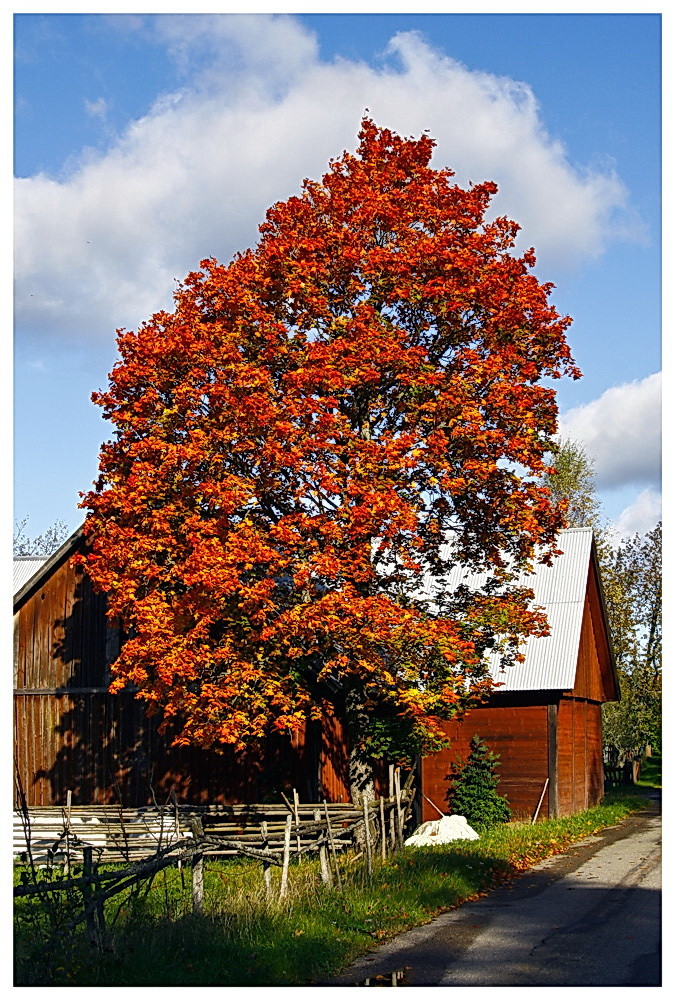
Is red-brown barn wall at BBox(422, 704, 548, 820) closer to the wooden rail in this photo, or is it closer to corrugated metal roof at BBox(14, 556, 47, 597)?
the wooden rail

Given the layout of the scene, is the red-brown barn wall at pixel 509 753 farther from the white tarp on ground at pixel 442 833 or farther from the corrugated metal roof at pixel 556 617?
the white tarp on ground at pixel 442 833

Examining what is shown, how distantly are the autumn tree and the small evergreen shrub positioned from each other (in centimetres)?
762

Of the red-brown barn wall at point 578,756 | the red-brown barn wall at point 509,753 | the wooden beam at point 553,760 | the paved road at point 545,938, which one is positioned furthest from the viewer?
the red-brown barn wall at point 578,756

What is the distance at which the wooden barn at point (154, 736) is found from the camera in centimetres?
2584

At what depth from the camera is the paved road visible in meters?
12.0

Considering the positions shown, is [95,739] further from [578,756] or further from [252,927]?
[578,756]

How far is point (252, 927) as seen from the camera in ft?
42.5

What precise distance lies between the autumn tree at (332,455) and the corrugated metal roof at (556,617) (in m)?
7.79

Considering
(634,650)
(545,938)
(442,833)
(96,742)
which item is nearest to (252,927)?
(545,938)

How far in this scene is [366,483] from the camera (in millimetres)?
18734

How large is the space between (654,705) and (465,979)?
4094 cm

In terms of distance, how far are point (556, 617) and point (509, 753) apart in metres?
4.42

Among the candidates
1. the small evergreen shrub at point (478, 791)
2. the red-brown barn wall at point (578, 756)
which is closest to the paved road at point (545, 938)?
the small evergreen shrub at point (478, 791)
